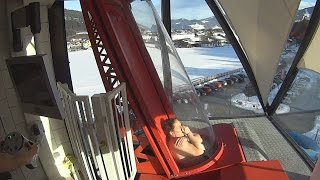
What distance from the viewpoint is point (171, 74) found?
280 cm

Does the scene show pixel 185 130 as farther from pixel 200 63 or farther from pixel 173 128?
pixel 200 63

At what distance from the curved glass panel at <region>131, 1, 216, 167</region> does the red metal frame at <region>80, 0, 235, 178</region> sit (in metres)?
0.20

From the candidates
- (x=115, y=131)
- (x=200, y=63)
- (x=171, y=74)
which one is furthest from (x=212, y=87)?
(x=115, y=131)

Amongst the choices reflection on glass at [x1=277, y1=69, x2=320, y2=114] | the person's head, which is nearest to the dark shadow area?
reflection on glass at [x1=277, y1=69, x2=320, y2=114]

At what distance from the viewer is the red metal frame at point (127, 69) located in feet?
7.50

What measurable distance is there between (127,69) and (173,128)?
62 centimetres

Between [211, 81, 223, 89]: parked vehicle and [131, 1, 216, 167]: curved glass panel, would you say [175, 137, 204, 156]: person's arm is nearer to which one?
[131, 1, 216, 167]: curved glass panel

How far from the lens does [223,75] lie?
18.3ft

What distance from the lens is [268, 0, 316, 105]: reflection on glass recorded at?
3711 mm

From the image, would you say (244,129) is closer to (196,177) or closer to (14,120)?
(196,177)

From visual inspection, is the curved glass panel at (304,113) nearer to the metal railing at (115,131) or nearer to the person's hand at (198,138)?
the person's hand at (198,138)

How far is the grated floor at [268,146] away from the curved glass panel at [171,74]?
1003mm

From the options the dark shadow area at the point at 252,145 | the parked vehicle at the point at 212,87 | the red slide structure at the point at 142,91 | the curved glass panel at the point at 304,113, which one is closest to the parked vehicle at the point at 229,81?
the parked vehicle at the point at 212,87

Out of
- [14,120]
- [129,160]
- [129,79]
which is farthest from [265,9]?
[14,120]
